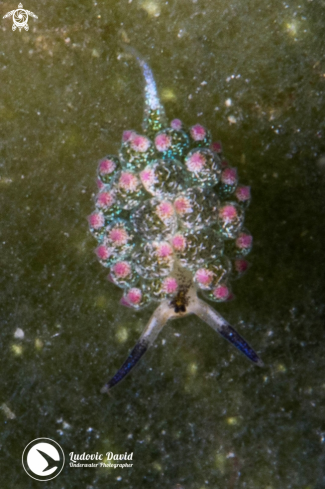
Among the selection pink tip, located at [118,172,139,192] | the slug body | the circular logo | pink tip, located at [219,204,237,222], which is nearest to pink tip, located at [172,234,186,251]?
the slug body

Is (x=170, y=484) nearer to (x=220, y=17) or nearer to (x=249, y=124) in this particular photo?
(x=249, y=124)

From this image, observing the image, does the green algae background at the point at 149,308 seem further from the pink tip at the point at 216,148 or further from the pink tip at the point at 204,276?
the pink tip at the point at 204,276

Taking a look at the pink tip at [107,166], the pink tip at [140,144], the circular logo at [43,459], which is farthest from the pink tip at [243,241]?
the circular logo at [43,459]

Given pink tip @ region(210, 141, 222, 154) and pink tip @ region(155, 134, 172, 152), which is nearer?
pink tip @ region(155, 134, 172, 152)

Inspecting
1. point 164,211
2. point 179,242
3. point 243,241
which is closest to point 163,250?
point 179,242

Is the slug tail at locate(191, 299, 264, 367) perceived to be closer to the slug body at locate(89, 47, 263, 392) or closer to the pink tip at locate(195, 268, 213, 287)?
the slug body at locate(89, 47, 263, 392)

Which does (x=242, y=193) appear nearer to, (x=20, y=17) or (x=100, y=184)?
(x=100, y=184)
